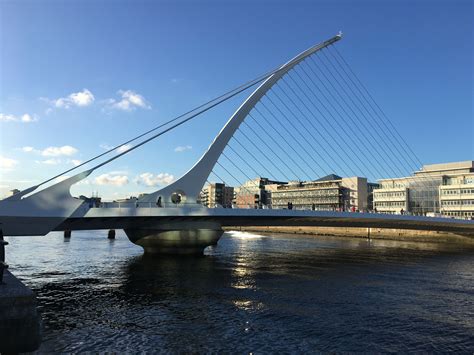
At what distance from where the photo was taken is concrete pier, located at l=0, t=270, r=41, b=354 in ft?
31.8

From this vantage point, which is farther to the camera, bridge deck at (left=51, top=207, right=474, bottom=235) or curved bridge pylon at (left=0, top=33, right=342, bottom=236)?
bridge deck at (left=51, top=207, right=474, bottom=235)

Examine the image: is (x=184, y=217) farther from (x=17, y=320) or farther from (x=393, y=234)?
(x=393, y=234)

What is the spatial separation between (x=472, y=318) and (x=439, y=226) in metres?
45.2

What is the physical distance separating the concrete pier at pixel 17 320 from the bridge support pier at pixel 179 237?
27.5 m

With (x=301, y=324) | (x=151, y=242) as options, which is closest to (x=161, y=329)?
(x=301, y=324)

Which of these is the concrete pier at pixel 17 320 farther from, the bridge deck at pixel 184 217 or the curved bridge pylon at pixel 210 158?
the curved bridge pylon at pixel 210 158

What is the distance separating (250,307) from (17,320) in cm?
1114

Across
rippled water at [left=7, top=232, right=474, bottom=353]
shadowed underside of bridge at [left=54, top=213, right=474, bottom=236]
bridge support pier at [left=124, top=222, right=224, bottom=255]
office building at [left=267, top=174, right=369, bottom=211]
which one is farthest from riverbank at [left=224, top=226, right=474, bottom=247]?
bridge support pier at [left=124, top=222, right=224, bottom=255]

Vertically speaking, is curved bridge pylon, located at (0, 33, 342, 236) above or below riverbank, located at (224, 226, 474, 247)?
above

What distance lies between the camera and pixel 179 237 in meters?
38.5

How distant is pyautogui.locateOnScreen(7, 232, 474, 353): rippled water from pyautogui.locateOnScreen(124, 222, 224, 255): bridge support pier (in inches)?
164

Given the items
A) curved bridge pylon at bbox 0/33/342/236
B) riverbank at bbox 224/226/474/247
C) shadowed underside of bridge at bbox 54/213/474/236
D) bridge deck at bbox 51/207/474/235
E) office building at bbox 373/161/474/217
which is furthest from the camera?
office building at bbox 373/161/474/217

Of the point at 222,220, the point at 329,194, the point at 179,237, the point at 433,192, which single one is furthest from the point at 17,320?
the point at 329,194

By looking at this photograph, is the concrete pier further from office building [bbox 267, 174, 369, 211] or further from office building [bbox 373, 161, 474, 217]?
office building [bbox 267, 174, 369, 211]
